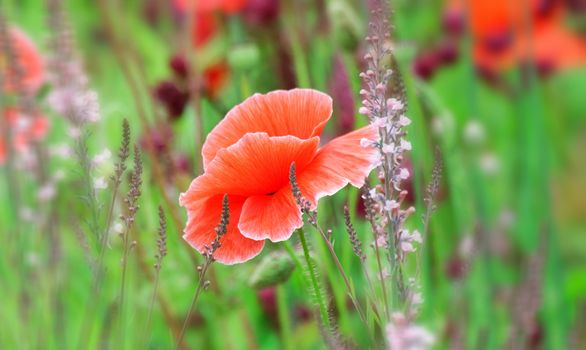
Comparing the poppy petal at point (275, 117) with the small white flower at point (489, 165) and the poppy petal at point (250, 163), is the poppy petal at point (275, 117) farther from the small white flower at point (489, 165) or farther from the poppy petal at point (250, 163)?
the small white flower at point (489, 165)

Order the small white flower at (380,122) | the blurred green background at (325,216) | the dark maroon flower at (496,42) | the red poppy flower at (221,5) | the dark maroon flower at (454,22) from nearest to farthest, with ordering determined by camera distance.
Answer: the small white flower at (380,122), the blurred green background at (325,216), the red poppy flower at (221,5), the dark maroon flower at (454,22), the dark maroon flower at (496,42)

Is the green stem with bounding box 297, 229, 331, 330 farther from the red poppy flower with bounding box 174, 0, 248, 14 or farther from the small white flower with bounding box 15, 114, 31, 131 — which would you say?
the red poppy flower with bounding box 174, 0, 248, 14

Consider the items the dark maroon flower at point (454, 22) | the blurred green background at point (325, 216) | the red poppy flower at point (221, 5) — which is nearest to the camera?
the blurred green background at point (325, 216)

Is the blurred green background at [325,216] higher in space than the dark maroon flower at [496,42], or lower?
lower

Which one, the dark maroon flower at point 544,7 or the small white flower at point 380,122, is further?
the dark maroon flower at point 544,7

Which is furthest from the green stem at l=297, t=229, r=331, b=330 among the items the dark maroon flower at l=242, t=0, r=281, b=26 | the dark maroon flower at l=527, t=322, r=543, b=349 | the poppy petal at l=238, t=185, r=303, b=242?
the dark maroon flower at l=242, t=0, r=281, b=26

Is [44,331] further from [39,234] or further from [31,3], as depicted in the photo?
[31,3]

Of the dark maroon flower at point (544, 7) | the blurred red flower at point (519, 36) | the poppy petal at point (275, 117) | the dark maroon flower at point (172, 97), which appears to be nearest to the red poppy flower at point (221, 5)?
the dark maroon flower at point (172, 97)

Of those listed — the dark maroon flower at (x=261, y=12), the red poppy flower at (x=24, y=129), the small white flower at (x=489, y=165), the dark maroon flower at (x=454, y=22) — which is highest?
the dark maroon flower at (x=261, y=12)

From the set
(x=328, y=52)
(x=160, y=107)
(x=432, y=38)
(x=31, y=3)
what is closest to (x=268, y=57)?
(x=328, y=52)
